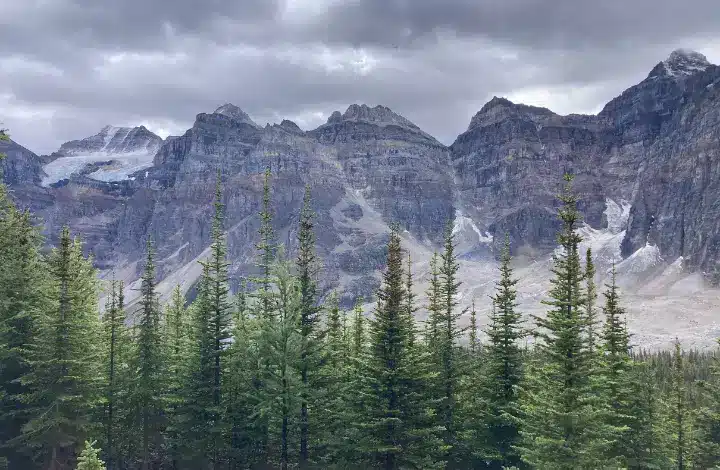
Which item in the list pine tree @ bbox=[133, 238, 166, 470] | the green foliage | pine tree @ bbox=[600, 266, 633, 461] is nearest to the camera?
the green foliage

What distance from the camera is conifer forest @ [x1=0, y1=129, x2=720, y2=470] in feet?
92.1

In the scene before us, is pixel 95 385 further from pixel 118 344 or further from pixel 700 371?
pixel 700 371

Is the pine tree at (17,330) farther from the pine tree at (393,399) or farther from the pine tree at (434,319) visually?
the pine tree at (434,319)

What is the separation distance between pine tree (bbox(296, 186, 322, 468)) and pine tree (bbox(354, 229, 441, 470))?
9.78 feet

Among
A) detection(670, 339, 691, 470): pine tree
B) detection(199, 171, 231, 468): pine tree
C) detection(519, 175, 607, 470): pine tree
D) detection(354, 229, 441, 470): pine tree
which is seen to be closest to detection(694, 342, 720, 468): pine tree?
detection(670, 339, 691, 470): pine tree

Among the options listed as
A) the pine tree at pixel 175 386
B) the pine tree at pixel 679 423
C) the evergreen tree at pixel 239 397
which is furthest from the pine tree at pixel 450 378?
the pine tree at pixel 175 386

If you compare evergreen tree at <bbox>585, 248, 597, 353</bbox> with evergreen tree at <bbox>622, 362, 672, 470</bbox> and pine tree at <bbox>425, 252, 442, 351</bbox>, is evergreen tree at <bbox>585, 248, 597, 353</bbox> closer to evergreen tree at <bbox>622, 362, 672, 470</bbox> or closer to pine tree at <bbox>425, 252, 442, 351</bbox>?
evergreen tree at <bbox>622, 362, 672, 470</bbox>

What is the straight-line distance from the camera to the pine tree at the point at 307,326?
33.1 metres

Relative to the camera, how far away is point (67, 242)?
1395 inches

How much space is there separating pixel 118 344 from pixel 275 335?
2041 centimetres

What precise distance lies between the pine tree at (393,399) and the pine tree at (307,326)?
2.98 m

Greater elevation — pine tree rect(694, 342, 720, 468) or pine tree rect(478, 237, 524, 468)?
pine tree rect(478, 237, 524, 468)

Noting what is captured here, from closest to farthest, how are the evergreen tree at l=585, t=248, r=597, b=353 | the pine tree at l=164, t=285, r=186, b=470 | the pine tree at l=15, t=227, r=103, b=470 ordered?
the evergreen tree at l=585, t=248, r=597, b=353 → the pine tree at l=15, t=227, r=103, b=470 → the pine tree at l=164, t=285, r=186, b=470

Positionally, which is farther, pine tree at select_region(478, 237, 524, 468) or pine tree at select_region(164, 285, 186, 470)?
pine tree at select_region(164, 285, 186, 470)
